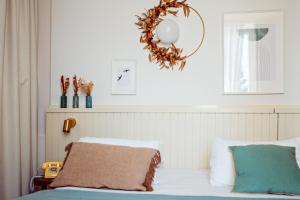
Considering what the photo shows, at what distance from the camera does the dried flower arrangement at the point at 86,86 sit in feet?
9.35

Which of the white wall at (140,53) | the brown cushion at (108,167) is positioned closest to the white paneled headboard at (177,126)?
the white wall at (140,53)

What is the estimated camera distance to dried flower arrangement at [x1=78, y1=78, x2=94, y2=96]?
9.35ft

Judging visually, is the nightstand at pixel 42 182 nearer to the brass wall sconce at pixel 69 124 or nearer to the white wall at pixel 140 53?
the brass wall sconce at pixel 69 124

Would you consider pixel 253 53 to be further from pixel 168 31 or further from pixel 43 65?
pixel 43 65

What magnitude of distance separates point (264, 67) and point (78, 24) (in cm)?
174

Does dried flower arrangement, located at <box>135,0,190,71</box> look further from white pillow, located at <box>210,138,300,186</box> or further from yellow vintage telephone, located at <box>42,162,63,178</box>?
yellow vintage telephone, located at <box>42,162,63,178</box>

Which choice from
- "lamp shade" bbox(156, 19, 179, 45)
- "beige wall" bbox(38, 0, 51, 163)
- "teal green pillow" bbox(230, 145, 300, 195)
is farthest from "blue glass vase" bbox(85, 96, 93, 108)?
"teal green pillow" bbox(230, 145, 300, 195)

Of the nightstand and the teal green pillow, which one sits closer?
the teal green pillow

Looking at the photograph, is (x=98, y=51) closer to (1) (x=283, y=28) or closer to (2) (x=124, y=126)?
(2) (x=124, y=126)

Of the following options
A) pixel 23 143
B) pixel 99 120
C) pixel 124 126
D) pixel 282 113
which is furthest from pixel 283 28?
pixel 23 143

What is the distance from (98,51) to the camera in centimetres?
293

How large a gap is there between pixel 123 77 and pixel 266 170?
148 centimetres

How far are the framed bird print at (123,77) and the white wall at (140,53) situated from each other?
5cm

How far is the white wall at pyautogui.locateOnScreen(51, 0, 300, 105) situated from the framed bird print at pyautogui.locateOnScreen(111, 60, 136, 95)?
0.15ft
